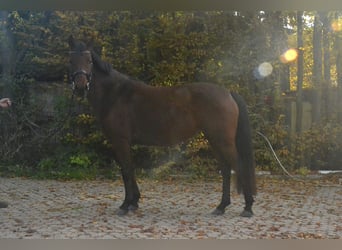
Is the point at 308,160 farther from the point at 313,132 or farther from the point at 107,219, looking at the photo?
the point at 107,219

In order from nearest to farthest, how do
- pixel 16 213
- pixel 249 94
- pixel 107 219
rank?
1. pixel 107 219
2. pixel 16 213
3. pixel 249 94

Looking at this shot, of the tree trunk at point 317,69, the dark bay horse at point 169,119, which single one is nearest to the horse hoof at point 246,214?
the dark bay horse at point 169,119

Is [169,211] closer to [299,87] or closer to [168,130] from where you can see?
[168,130]

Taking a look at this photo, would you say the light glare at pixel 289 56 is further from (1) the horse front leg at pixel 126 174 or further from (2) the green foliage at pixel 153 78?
(1) the horse front leg at pixel 126 174

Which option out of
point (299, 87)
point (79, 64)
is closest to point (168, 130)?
point (79, 64)

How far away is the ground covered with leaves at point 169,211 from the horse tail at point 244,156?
0.98 ft

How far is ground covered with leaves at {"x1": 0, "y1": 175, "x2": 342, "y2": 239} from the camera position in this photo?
11.8ft

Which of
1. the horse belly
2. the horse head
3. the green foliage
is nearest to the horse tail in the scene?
the horse belly

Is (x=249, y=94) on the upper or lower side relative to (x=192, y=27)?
lower

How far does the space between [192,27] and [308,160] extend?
266 cm

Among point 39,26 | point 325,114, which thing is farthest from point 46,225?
point 325,114

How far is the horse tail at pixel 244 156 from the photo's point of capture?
4.16 m

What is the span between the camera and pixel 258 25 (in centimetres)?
689

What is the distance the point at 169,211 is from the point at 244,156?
2.93 ft
